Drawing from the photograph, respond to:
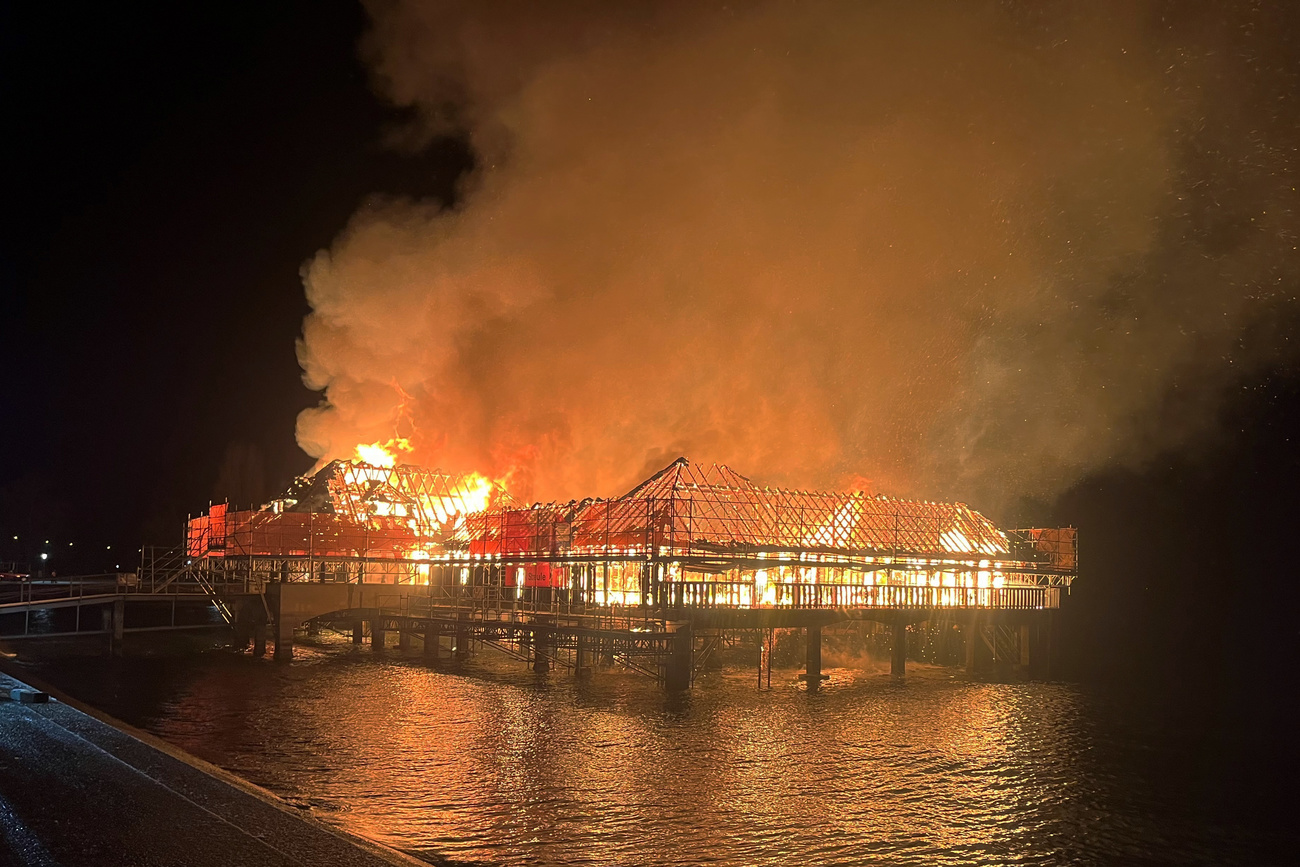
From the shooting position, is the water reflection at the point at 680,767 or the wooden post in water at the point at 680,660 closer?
the water reflection at the point at 680,767

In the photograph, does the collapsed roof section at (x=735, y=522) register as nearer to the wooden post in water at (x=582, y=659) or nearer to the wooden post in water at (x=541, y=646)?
the wooden post in water at (x=582, y=659)

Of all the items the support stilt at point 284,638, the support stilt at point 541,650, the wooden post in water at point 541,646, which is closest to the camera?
the wooden post in water at point 541,646

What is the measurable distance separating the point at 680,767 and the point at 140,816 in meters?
13.2

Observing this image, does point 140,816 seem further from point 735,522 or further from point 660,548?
point 735,522

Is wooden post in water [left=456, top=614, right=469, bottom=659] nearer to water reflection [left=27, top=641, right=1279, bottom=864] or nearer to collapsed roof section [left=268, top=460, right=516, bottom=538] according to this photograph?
water reflection [left=27, top=641, right=1279, bottom=864]

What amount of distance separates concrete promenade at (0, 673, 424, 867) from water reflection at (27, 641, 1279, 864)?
2868 millimetres

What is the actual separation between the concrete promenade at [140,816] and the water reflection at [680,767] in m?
2.87

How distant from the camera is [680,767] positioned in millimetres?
25891

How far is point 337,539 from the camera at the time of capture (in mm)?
55344

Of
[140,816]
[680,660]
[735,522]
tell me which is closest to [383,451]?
[735,522]

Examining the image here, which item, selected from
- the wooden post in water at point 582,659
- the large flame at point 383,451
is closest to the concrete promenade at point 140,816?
the wooden post in water at point 582,659

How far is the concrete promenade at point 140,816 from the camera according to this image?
14.7 m

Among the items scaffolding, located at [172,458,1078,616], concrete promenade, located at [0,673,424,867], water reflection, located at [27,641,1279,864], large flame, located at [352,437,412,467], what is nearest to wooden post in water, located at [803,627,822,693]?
water reflection, located at [27,641,1279,864]

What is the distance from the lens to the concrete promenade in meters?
14.7
